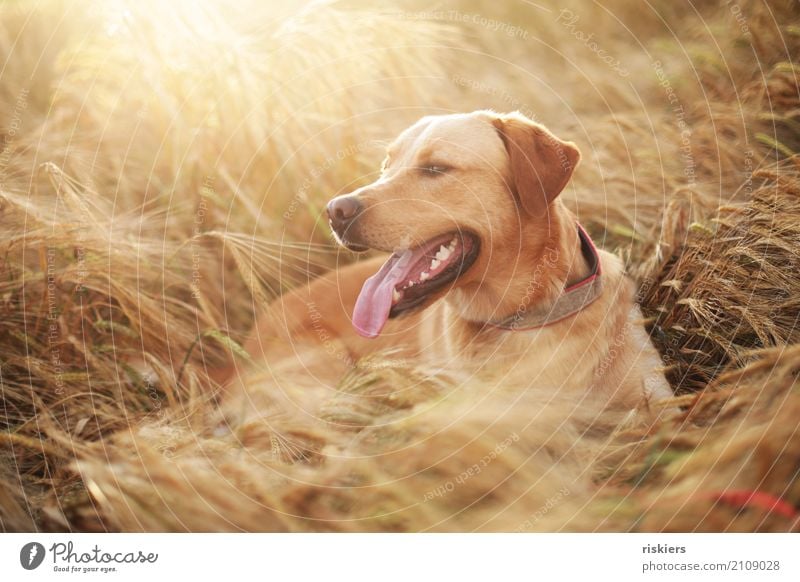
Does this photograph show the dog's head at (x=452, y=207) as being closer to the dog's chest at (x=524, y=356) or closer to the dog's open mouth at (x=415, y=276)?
the dog's open mouth at (x=415, y=276)

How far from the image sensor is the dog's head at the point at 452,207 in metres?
3.39

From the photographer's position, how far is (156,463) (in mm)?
2977

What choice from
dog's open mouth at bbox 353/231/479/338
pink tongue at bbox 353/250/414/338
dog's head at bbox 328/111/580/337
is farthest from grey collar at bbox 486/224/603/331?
pink tongue at bbox 353/250/414/338

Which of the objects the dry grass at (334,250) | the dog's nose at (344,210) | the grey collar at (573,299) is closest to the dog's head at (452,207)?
the dog's nose at (344,210)

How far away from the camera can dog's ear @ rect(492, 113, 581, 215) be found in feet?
11.1

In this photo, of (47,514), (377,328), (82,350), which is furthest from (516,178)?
(47,514)

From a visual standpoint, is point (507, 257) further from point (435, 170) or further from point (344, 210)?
point (344, 210)

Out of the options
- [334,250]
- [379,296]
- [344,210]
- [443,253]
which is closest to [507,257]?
[443,253]

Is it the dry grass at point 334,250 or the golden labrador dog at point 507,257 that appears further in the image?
the golden labrador dog at point 507,257

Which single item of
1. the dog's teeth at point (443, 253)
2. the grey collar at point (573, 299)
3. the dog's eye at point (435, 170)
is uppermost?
the dog's eye at point (435, 170)

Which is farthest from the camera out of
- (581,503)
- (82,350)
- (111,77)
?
(111,77)

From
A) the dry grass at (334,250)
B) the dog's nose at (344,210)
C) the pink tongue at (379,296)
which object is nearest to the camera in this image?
the dry grass at (334,250)

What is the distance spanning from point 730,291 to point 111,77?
3.70m
